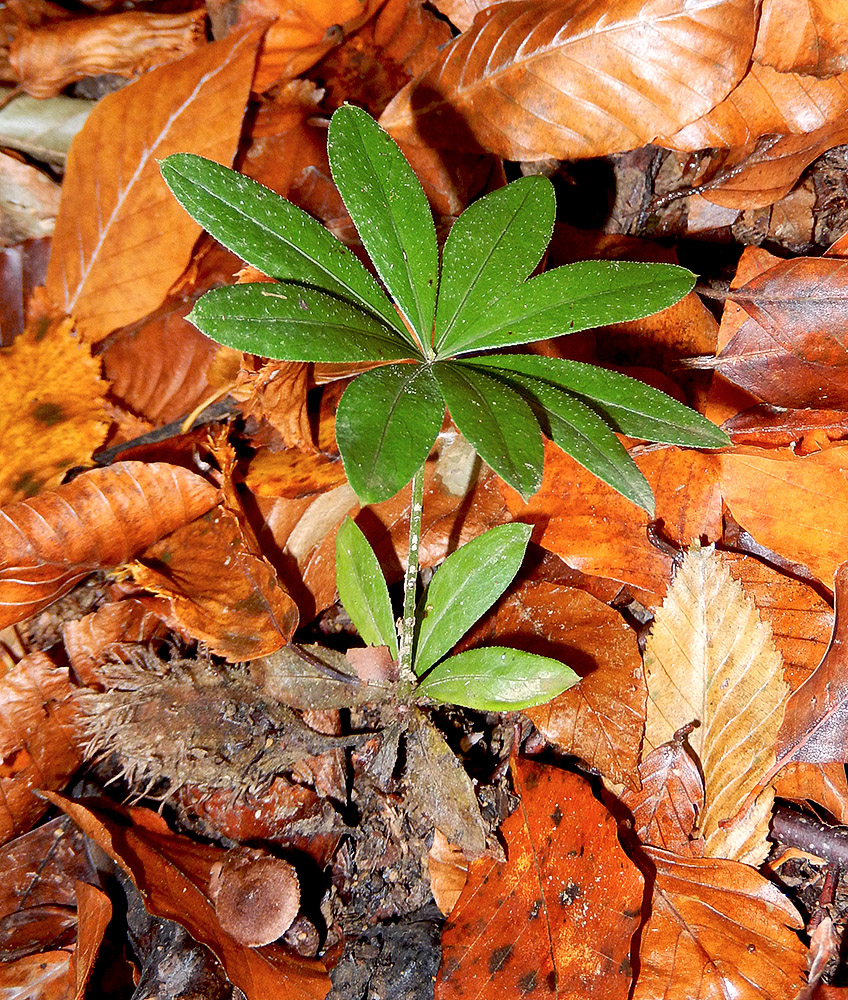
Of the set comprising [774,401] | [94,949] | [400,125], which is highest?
[400,125]

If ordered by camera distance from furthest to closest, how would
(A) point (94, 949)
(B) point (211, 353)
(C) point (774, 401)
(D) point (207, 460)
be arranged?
(B) point (211, 353) → (D) point (207, 460) → (C) point (774, 401) → (A) point (94, 949)

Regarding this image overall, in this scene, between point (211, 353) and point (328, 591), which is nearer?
point (328, 591)

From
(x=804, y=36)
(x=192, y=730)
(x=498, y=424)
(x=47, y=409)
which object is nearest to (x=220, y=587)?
(x=192, y=730)

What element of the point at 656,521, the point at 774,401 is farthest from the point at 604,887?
the point at 774,401

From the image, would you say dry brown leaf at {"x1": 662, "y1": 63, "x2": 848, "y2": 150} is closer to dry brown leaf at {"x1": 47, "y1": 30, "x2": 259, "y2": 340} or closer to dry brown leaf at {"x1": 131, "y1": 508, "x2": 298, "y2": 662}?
dry brown leaf at {"x1": 47, "y1": 30, "x2": 259, "y2": 340}

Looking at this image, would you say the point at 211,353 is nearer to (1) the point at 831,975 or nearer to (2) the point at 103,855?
(2) the point at 103,855

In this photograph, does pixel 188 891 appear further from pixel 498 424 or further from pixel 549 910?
pixel 498 424
